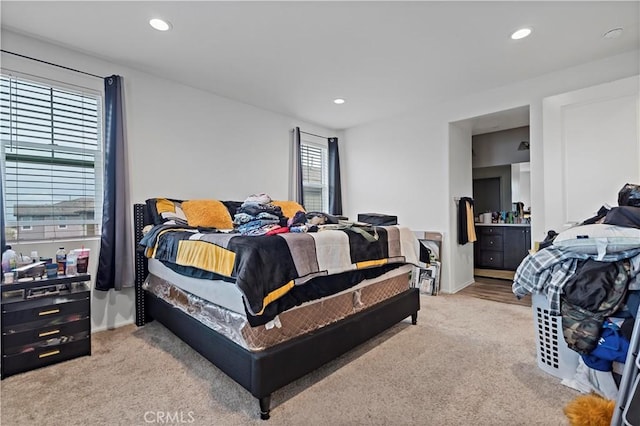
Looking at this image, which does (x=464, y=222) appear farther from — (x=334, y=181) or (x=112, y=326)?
(x=112, y=326)

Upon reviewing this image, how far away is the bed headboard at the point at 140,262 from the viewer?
2.89 meters

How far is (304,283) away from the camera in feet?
5.74

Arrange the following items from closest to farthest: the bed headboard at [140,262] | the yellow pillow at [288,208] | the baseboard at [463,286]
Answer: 1. the bed headboard at [140,262]
2. the yellow pillow at [288,208]
3. the baseboard at [463,286]

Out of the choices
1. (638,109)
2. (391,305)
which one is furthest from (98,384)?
(638,109)

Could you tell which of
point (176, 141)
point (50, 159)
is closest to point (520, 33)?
point (176, 141)

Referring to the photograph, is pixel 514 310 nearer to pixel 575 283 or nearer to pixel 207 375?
pixel 575 283

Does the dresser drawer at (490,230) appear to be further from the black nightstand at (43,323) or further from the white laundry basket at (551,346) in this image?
the black nightstand at (43,323)

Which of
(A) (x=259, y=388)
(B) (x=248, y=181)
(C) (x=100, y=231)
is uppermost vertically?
(B) (x=248, y=181)

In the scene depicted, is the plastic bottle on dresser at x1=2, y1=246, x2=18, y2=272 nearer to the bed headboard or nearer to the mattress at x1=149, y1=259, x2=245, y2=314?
the bed headboard

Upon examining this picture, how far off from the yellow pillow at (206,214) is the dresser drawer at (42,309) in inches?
40.6

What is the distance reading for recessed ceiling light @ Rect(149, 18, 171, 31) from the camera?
2.23 metres

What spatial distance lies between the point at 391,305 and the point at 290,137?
120 inches

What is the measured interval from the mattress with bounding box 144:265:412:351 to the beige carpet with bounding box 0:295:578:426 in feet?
1.18

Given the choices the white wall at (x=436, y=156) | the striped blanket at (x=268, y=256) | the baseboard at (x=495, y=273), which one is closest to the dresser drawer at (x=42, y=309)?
the striped blanket at (x=268, y=256)
